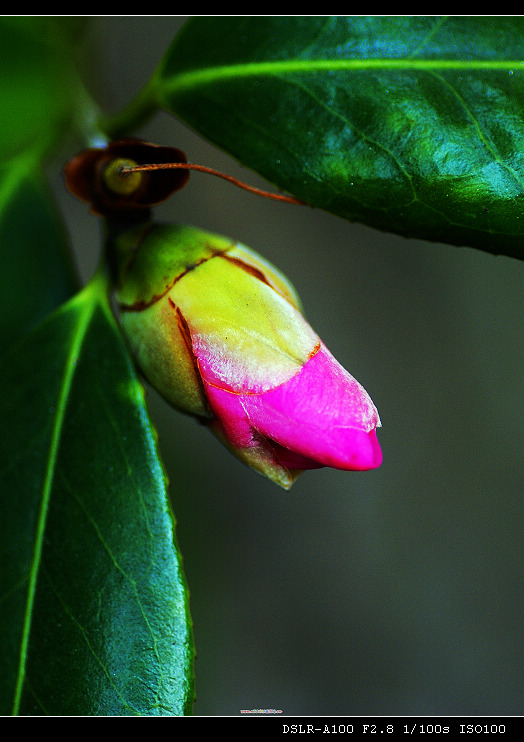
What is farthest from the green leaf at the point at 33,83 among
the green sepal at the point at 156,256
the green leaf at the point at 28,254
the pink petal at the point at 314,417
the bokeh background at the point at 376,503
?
the pink petal at the point at 314,417

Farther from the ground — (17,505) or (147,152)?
(147,152)

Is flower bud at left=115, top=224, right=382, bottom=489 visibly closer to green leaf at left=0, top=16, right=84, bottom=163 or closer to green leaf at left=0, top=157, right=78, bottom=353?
green leaf at left=0, top=157, right=78, bottom=353

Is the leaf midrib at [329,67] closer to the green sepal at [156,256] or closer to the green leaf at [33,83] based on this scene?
the green sepal at [156,256]

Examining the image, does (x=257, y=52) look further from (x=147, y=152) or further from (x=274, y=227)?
(x=274, y=227)

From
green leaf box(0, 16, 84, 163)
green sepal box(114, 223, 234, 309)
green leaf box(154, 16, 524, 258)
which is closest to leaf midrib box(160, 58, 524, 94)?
green leaf box(154, 16, 524, 258)

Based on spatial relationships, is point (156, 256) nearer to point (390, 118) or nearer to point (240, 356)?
point (240, 356)

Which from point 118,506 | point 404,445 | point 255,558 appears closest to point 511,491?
point 404,445
